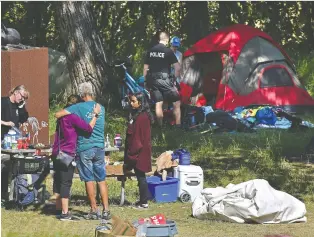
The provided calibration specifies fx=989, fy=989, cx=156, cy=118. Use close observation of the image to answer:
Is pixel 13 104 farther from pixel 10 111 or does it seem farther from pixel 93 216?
pixel 93 216

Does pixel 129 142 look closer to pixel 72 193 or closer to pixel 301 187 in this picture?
pixel 72 193

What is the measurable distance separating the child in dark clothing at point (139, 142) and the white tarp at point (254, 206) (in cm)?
91

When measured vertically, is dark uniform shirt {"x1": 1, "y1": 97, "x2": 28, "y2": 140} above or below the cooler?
above

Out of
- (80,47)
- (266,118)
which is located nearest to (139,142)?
(266,118)

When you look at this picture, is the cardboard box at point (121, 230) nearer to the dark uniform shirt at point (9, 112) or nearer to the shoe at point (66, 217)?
the shoe at point (66, 217)

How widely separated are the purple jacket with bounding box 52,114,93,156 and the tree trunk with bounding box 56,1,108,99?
26.2ft

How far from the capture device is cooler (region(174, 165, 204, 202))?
39.5 ft

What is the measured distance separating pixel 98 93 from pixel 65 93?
2.42ft

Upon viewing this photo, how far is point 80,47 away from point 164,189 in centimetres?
741

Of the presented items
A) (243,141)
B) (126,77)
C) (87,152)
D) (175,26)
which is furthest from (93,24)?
(87,152)

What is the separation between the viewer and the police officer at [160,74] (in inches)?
648

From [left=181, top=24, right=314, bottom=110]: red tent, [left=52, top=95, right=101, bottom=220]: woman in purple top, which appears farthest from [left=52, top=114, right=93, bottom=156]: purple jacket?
[left=181, top=24, right=314, bottom=110]: red tent

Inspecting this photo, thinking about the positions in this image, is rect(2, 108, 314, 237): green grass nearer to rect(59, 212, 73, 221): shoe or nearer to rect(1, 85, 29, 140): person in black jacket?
rect(59, 212, 73, 221): shoe

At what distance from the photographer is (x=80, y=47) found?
744 inches
